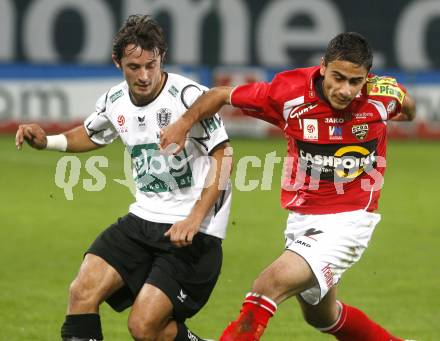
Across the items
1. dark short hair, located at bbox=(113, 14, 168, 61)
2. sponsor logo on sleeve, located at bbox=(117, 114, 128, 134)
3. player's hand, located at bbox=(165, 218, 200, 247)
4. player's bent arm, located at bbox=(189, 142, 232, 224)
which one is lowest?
player's hand, located at bbox=(165, 218, 200, 247)

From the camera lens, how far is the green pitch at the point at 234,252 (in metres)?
8.44

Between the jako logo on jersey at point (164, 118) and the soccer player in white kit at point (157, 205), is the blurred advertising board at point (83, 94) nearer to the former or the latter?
the soccer player in white kit at point (157, 205)

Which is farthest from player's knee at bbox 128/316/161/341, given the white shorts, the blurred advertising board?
the blurred advertising board

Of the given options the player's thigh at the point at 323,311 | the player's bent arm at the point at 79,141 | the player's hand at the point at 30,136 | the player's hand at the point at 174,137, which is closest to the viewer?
the player's hand at the point at 174,137

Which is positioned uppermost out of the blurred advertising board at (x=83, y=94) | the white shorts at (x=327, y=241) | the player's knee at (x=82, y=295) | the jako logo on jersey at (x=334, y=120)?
the jako logo on jersey at (x=334, y=120)

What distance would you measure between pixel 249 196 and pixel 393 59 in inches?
322

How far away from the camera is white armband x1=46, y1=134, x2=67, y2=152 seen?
6.94 m

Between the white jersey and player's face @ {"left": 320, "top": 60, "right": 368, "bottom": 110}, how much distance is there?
2.34 feet

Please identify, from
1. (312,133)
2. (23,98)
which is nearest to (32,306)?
(312,133)

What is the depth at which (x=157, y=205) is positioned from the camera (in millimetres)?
6602

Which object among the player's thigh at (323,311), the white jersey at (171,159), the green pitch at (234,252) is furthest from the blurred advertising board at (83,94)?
the white jersey at (171,159)

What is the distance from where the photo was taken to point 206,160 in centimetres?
664

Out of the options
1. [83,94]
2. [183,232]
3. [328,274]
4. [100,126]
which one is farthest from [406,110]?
[83,94]

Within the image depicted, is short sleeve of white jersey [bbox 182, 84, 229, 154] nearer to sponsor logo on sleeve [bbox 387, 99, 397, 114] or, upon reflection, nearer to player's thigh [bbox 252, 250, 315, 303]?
player's thigh [bbox 252, 250, 315, 303]
